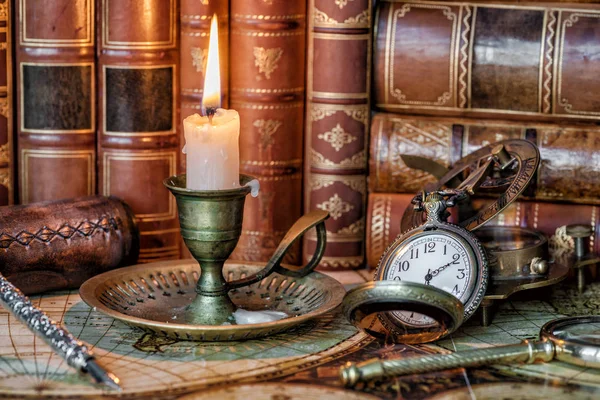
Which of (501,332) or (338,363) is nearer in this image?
(338,363)

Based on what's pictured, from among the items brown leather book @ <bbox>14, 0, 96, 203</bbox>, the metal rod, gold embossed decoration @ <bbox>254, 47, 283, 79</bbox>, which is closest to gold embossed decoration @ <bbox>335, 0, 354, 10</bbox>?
gold embossed decoration @ <bbox>254, 47, 283, 79</bbox>

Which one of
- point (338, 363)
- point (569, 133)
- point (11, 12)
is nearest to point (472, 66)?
point (569, 133)

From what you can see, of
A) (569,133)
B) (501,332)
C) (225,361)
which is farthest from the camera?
(569,133)

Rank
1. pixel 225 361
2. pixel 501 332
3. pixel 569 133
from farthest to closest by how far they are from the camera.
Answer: pixel 569 133 → pixel 501 332 → pixel 225 361

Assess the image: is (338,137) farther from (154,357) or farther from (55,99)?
(154,357)

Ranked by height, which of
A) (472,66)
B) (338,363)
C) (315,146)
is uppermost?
(472,66)

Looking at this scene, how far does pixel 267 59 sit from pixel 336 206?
35cm

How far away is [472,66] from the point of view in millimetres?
2275

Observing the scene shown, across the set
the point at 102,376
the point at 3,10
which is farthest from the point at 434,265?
the point at 3,10

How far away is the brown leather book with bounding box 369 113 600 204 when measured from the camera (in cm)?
224

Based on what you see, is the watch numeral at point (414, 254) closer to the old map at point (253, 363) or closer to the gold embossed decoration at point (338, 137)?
the old map at point (253, 363)

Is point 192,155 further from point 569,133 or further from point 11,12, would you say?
point 569,133

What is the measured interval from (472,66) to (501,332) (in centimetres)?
60

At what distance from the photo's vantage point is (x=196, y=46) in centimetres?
233
